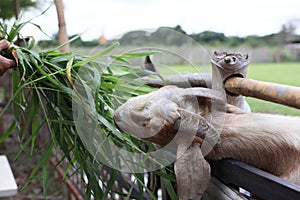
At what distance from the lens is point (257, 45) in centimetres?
193

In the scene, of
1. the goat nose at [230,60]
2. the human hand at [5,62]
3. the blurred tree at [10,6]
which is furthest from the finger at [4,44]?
the blurred tree at [10,6]

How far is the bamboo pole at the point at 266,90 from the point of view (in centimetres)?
59

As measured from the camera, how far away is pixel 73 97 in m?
0.95

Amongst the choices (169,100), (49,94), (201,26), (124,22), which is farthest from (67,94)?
(201,26)

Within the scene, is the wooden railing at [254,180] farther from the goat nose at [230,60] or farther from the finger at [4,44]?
the finger at [4,44]

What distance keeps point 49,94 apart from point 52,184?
9.18 feet

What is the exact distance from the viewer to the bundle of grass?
0.93m

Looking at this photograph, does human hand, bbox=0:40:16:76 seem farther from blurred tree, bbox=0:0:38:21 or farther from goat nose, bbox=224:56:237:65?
blurred tree, bbox=0:0:38:21

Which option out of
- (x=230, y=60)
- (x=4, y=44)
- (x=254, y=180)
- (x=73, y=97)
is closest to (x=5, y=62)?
(x=4, y=44)

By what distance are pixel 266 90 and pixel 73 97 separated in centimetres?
47

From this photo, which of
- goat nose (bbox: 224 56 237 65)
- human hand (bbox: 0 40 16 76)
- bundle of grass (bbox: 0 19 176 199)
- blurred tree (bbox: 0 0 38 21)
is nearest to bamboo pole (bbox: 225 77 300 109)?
goat nose (bbox: 224 56 237 65)

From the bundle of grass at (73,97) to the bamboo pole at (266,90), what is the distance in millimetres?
236

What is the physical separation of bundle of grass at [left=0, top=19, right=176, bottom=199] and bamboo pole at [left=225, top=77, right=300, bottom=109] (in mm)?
236

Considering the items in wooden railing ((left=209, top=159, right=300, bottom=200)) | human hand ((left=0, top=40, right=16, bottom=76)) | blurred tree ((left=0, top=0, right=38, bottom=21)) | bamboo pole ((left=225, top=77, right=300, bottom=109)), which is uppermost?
blurred tree ((left=0, top=0, right=38, bottom=21))
